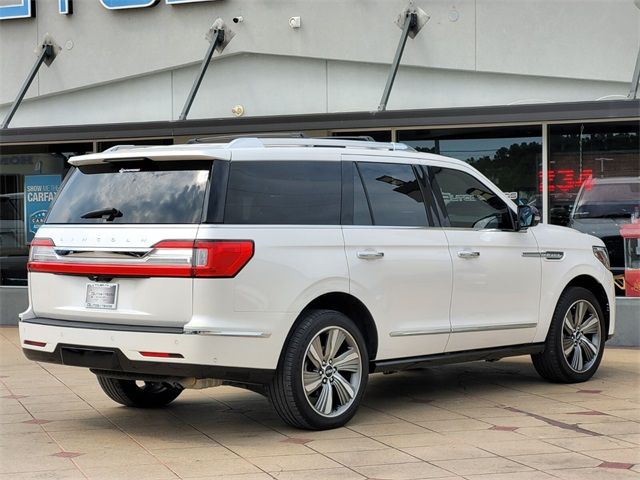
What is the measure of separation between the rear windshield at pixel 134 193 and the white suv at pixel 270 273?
0.01m

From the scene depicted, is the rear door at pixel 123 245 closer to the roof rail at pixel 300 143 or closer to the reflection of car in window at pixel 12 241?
the roof rail at pixel 300 143

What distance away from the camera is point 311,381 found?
7121mm

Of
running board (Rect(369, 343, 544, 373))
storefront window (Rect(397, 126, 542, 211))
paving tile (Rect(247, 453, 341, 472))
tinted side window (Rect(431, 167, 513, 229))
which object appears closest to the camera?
paving tile (Rect(247, 453, 341, 472))

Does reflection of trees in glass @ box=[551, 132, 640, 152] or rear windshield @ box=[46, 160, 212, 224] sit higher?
reflection of trees in glass @ box=[551, 132, 640, 152]

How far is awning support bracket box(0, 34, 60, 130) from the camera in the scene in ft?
52.4

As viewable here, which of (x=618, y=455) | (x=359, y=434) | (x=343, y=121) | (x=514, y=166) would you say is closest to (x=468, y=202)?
(x=359, y=434)

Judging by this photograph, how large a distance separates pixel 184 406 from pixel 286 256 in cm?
206

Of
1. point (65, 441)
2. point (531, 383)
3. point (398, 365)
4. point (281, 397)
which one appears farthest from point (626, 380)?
point (65, 441)

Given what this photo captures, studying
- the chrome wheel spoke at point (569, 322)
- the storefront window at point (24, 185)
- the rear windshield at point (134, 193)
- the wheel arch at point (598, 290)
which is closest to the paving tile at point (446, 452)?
the rear windshield at point (134, 193)

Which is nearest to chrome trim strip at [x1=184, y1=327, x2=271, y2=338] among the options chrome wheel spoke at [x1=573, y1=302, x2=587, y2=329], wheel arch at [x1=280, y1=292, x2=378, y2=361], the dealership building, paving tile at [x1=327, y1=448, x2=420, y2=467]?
wheel arch at [x1=280, y1=292, x2=378, y2=361]

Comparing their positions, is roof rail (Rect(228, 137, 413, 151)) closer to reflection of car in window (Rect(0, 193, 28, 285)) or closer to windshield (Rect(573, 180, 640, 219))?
windshield (Rect(573, 180, 640, 219))

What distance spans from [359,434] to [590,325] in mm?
3149

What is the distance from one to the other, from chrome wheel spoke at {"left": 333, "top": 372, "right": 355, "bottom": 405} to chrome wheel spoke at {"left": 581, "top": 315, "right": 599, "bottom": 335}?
2.91 meters

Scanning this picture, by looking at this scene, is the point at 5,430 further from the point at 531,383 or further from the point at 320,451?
the point at 531,383
